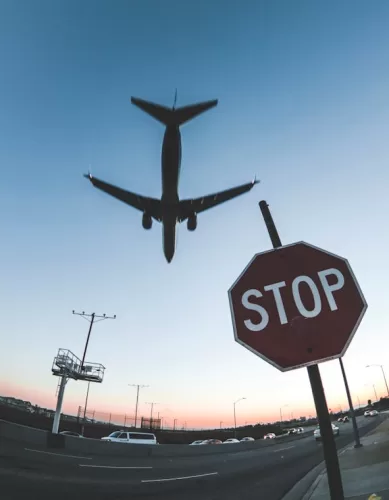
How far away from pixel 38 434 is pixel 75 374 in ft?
33.0

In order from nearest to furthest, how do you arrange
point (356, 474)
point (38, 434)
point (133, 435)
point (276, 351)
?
1. point (276, 351)
2. point (356, 474)
3. point (38, 434)
4. point (133, 435)

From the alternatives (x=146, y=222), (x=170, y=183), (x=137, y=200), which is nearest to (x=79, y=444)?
(x=146, y=222)

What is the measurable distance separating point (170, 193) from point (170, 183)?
29.8 inches

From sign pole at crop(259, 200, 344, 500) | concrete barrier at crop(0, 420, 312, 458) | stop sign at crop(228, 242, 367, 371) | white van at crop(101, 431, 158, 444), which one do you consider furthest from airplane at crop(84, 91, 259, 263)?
sign pole at crop(259, 200, 344, 500)

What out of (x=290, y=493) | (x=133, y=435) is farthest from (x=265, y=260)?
(x=133, y=435)

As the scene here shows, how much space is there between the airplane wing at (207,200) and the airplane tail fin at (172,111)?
632 cm

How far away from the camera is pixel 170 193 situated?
25000 millimetres

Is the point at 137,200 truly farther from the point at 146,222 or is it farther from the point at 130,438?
the point at 130,438

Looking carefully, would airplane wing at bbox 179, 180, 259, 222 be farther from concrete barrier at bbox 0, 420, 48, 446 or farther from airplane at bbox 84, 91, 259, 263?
concrete barrier at bbox 0, 420, 48, 446

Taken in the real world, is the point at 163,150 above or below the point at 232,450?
above

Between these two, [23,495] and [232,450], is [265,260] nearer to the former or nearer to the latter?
[23,495]

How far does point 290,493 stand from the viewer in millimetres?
11711

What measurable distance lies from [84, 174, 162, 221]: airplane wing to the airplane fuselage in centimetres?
151

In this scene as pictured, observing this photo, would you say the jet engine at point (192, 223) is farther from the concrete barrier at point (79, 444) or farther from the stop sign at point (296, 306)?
the stop sign at point (296, 306)
